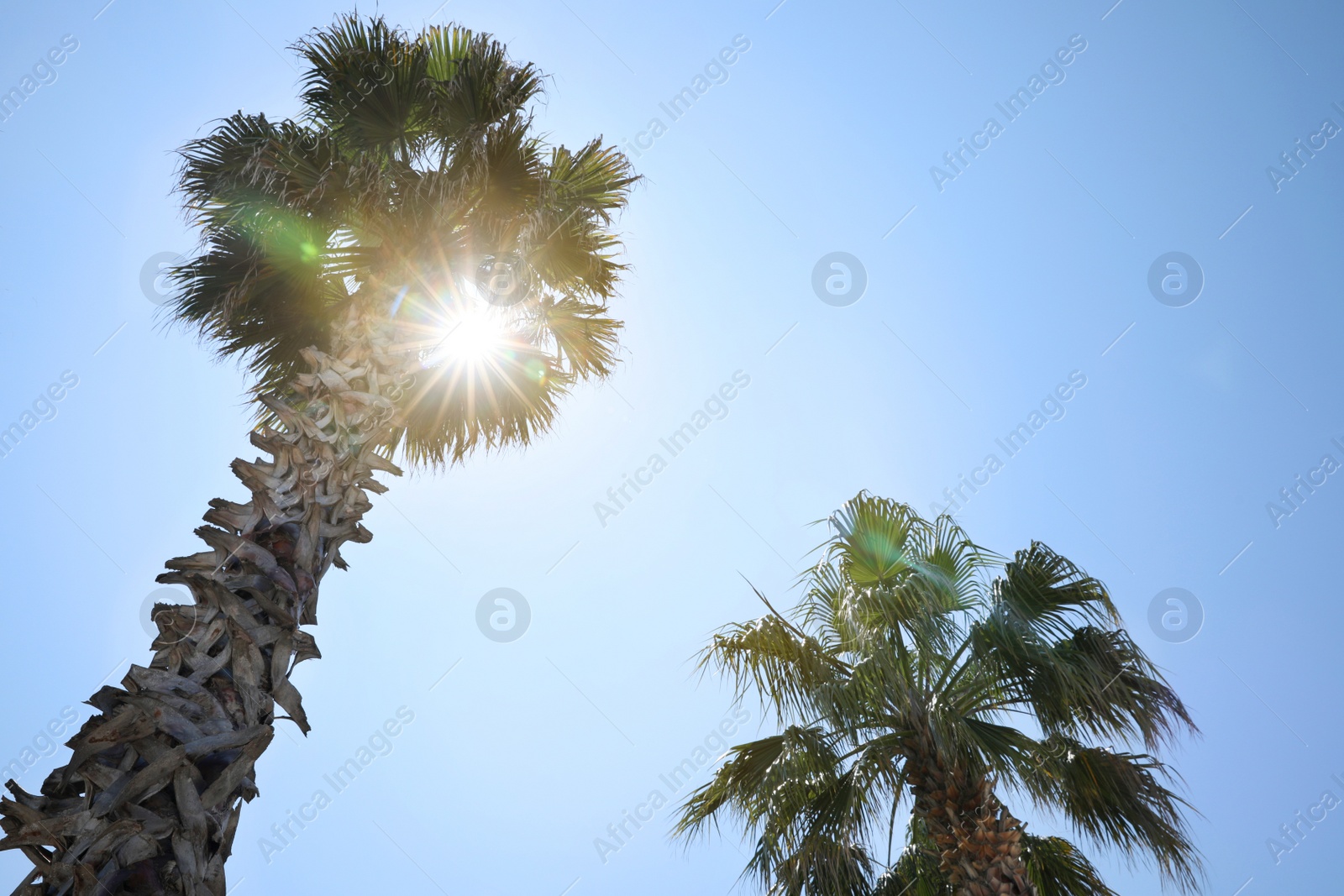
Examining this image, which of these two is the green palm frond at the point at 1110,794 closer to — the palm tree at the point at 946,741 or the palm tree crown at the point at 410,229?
the palm tree at the point at 946,741

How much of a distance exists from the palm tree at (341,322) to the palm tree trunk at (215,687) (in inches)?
0.5

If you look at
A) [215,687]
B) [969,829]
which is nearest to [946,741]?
[969,829]

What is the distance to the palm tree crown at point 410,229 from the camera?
673 cm

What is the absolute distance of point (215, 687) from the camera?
162 inches

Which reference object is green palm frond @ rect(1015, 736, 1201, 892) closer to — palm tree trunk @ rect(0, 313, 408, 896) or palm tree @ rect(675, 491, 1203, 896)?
palm tree @ rect(675, 491, 1203, 896)

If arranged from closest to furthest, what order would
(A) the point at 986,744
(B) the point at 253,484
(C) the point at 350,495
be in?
1. (B) the point at 253,484
2. (C) the point at 350,495
3. (A) the point at 986,744

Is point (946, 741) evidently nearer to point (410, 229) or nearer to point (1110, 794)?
point (1110, 794)

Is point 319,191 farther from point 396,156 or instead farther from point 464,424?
point 464,424

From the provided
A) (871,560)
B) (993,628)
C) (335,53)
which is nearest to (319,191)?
(335,53)

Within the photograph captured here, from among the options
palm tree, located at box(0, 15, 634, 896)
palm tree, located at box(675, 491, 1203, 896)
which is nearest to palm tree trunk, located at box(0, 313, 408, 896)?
palm tree, located at box(0, 15, 634, 896)

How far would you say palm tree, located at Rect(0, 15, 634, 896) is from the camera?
399 centimetres

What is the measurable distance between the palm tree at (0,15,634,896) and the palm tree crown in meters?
0.02

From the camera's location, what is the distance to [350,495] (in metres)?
5.35

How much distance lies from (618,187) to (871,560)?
4.37 meters
